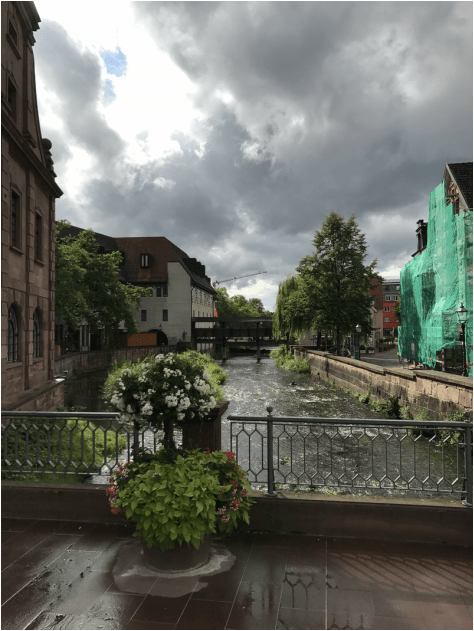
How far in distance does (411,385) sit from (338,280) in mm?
19795

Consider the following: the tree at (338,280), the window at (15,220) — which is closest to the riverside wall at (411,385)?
the tree at (338,280)

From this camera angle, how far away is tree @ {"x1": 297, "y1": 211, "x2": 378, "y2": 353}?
111ft

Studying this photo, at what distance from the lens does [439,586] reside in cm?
371

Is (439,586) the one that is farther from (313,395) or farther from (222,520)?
(313,395)

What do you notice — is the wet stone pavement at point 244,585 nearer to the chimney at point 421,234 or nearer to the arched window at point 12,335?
the arched window at point 12,335

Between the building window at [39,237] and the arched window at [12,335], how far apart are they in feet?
9.54

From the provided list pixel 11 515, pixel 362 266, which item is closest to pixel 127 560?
pixel 11 515

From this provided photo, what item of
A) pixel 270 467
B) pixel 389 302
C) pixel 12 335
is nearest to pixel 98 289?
pixel 12 335

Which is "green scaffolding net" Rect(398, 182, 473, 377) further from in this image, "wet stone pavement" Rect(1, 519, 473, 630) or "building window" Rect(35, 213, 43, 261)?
"building window" Rect(35, 213, 43, 261)

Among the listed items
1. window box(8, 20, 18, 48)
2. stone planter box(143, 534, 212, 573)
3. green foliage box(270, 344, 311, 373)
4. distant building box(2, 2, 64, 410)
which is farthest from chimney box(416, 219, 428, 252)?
stone planter box(143, 534, 212, 573)

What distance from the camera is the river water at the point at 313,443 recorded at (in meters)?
5.66

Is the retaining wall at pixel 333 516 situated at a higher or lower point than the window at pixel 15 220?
lower

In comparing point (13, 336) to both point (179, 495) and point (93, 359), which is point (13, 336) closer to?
point (179, 495)

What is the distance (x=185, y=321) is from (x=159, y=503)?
4977 cm
